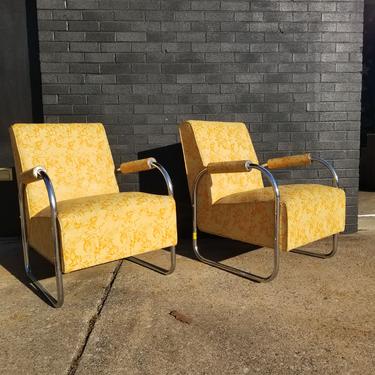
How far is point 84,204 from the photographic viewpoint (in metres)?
1.75

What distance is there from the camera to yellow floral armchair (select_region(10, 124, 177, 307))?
1605mm

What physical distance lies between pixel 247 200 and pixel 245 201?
1cm

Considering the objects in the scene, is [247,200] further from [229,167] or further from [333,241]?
[333,241]

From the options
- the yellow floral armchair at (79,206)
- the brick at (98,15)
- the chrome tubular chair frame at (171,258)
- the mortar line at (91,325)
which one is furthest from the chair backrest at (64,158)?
the brick at (98,15)

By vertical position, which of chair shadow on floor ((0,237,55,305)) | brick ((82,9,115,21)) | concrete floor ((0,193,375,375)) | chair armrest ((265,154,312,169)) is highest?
brick ((82,9,115,21))

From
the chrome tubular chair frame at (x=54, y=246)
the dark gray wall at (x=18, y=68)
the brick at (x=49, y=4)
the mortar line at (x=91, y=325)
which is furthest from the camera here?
the dark gray wall at (x=18, y=68)

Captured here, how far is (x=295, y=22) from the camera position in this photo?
9.35 feet

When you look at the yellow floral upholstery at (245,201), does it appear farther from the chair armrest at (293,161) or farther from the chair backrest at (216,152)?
the chair armrest at (293,161)

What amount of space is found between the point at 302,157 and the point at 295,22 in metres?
1.20

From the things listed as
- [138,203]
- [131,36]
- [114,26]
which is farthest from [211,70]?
[138,203]

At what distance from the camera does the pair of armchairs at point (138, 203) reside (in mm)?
1652

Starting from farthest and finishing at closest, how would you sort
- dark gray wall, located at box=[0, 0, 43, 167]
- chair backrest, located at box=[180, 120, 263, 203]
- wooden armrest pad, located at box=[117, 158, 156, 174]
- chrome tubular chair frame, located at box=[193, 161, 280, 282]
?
1. dark gray wall, located at box=[0, 0, 43, 167]
2. chair backrest, located at box=[180, 120, 263, 203]
3. wooden armrest pad, located at box=[117, 158, 156, 174]
4. chrome tubular chair frame, located at box=[193, 161, 280, 282]

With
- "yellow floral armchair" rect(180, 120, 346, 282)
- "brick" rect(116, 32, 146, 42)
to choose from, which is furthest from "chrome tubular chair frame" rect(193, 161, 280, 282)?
"brick" rect(116, 32, 146, 42)

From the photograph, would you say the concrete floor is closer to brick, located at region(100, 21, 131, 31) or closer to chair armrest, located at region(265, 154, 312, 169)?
chair armrest, located at region(265, 154, 312, 169)
